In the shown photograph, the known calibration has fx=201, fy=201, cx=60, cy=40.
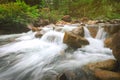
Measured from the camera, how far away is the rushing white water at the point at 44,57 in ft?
18.1

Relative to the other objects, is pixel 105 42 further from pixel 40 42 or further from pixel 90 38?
pixel 40 42

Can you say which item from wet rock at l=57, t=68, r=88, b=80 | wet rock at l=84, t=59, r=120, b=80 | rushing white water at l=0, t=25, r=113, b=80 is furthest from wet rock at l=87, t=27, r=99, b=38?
wet rock at l=57, t=68, r=88, b=80

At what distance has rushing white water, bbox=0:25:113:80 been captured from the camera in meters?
5.51

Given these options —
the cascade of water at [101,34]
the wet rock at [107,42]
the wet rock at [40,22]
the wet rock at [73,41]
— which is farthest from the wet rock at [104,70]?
the wet rock at [40,22]

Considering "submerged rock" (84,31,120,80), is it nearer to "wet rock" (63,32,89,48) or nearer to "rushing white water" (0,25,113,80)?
"rushing white water" (0,25,113,80)

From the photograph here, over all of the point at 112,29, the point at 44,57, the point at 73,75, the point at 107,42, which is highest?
the point at 112,29

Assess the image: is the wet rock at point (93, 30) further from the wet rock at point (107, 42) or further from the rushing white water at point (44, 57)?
the wet rock at point (107, 42)

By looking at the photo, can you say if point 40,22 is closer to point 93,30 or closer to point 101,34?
point 93,30

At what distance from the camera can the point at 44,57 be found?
6.95 meters

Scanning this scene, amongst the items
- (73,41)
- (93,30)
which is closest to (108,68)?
(73,41)

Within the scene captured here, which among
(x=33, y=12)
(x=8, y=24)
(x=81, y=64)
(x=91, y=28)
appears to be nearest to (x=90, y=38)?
(x=91, y=28)

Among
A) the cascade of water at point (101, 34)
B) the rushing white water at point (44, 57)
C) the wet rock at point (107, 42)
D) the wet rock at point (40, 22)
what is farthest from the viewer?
the wet rock at point (40, 22)

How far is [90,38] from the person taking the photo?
8812 mm

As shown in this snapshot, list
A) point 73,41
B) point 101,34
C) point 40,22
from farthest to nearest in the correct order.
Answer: point 40,22, point 101,34, point 73,41
